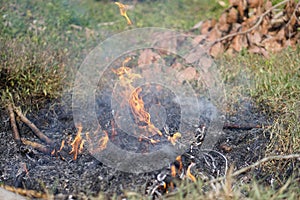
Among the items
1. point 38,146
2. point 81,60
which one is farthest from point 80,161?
point 81,60

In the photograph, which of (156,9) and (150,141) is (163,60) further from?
(156,9)

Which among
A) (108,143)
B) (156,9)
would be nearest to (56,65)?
(108,143)

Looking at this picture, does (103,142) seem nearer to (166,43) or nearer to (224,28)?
(166,43)

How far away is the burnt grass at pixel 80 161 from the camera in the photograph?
118 inches

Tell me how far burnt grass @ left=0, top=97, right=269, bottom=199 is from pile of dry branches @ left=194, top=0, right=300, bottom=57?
1.25m

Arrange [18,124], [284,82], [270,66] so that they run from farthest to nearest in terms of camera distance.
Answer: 1. [270,66]
2. [284,82]
3. [18,124]

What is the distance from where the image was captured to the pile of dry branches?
16.8 ft

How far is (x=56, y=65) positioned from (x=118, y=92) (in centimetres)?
80

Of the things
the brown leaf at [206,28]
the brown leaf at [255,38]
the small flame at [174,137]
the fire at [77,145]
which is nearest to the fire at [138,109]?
the small flame at [174,137]

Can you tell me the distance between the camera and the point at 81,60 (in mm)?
5066

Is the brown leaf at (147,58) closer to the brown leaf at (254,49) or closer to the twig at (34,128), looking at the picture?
the brown leaf at (254,49)

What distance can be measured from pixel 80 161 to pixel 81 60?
1.97 m

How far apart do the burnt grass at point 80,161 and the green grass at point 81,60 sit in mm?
140

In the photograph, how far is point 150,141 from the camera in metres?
3.39
